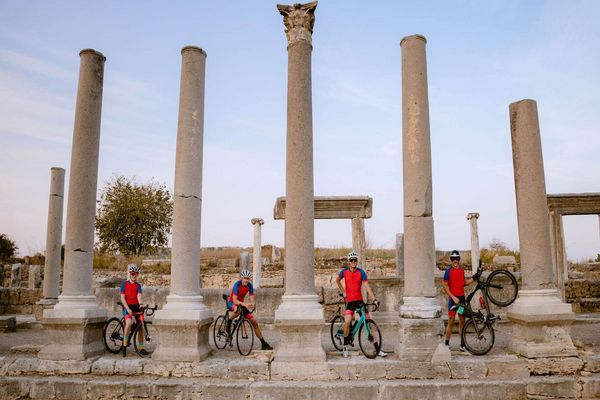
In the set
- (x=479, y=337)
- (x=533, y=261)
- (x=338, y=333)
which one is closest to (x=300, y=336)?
(x=338, y=333)

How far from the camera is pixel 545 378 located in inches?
270

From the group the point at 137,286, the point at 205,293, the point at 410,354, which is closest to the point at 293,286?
the point at 410,354

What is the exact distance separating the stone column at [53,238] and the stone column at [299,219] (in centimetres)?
983

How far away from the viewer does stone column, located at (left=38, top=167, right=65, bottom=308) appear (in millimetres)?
14273

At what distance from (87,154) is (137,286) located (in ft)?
8.71

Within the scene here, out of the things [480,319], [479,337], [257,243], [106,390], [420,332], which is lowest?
[106,390]

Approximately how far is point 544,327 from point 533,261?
110 cm

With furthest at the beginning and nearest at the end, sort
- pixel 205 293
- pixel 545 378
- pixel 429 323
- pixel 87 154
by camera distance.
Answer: pixel 205 293
pixel 87 154
pixel 429 323
pixel 545 378

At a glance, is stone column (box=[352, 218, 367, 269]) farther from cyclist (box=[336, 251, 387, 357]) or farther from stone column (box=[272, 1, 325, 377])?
stone column (box=[272, 1, 325, 377])

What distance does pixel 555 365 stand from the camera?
7.12 meters

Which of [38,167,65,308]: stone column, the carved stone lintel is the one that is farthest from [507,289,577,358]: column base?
[38,167,65,308]: stone column

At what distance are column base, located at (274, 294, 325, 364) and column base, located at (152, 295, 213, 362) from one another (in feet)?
4.31

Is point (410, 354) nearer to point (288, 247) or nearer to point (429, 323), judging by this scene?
point (429, 323)

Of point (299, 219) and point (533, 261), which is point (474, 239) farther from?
point (299, 219)
